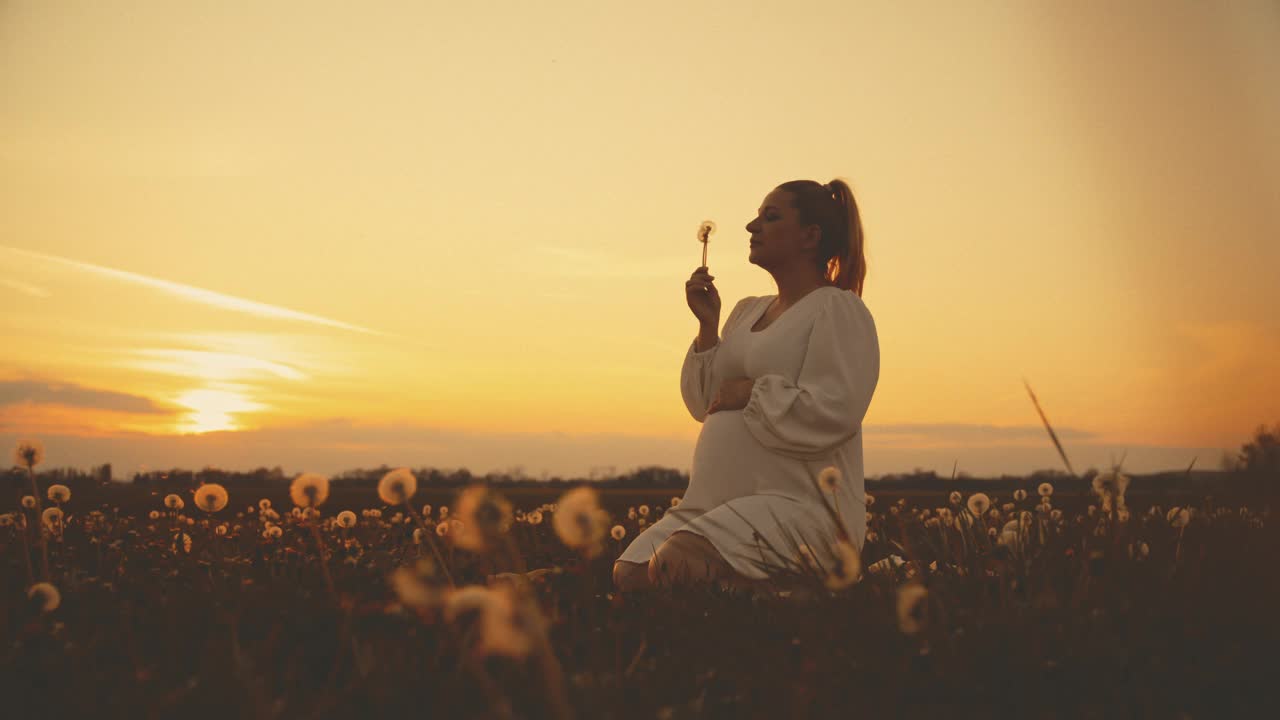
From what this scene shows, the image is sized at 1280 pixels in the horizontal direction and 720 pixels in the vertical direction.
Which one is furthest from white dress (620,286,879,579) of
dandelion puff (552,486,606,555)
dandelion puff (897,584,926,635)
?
dandelion puff (552,486,606,555)

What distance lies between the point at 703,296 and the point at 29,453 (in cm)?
359

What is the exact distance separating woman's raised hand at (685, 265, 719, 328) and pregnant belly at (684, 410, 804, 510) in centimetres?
68

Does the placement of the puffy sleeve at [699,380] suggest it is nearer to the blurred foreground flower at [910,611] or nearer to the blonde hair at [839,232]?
the blonde hair at [839,232]

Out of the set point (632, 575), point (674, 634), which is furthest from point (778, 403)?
point (674, 634)

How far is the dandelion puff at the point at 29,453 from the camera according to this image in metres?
4.14

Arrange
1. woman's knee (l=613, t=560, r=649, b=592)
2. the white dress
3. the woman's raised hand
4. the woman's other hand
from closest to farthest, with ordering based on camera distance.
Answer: the white dress
woman's knee (l=613, t=560, r=649, b=592)
the woman's other hand
the woman's raised hand

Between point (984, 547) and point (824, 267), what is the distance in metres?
2.02

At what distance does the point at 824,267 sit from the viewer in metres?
5.91

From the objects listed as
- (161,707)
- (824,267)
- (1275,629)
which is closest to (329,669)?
(161,707)

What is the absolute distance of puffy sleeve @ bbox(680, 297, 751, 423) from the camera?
602 cm

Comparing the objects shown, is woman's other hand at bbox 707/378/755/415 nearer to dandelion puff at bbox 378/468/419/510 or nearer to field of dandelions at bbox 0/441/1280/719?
field of dandelions at bbox 0/441/1280/719

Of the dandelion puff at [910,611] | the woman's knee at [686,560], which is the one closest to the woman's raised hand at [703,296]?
the woman's knee at [686,560]

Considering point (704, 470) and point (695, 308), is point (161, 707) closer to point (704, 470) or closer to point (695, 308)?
point (704, 470)

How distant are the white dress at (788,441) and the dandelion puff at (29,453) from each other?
114 inches
